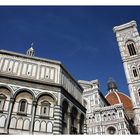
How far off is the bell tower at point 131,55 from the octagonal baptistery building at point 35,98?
2176 centimetres

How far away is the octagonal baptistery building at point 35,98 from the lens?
32.6ft

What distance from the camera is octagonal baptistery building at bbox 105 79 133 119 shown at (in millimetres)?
49134

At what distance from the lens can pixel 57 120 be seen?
10492 millimetres

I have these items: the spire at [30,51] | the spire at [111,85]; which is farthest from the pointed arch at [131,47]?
the spire at [111,85]

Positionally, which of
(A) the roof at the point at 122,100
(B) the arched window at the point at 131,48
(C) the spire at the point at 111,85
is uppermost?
(C) the spire at the point at 111,85

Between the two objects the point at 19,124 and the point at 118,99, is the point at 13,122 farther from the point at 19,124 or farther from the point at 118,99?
the point at 118,99

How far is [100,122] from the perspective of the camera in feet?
94.5

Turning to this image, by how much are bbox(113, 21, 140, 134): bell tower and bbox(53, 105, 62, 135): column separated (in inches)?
895

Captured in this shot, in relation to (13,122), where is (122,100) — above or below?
above

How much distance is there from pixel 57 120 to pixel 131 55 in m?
31.0

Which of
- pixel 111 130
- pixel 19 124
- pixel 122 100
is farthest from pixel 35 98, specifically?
pixel 122 100

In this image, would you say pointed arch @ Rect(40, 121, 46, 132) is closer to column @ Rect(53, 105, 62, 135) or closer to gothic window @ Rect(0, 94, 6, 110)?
column @ Rect(53, 105, 62, 135)

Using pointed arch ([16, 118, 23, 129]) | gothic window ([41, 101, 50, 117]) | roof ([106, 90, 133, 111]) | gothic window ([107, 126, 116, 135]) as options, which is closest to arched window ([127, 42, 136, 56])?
roof ([106, 90, 133, 111])

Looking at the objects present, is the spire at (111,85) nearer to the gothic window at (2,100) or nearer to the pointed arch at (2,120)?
the gothic window at (2,100)
